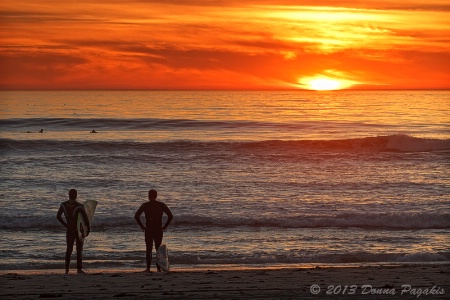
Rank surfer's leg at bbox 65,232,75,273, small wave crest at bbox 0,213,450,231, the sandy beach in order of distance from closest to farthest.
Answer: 1. the sandy beach
2. surfer's leg at bbox 65,232,75,273
3. small wave crest at bbox 0,213,450,231

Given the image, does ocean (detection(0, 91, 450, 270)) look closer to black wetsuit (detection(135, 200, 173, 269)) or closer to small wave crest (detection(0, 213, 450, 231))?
small wave crest (detection(0, 213, 450, 231))

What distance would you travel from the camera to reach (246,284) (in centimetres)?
1088

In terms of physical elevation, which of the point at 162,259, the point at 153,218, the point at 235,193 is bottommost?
the point at 162,259

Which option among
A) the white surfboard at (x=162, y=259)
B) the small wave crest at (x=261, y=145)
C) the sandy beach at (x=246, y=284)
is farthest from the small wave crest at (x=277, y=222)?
the small wave crest at (x=261, y=145)

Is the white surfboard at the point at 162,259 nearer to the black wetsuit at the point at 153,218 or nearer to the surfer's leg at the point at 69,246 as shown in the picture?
the black wetsuit at the point at 153,218

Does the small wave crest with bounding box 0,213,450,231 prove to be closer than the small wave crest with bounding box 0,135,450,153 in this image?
Yes

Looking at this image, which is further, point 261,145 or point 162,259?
point 261,145

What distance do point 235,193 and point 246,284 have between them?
14884mm
